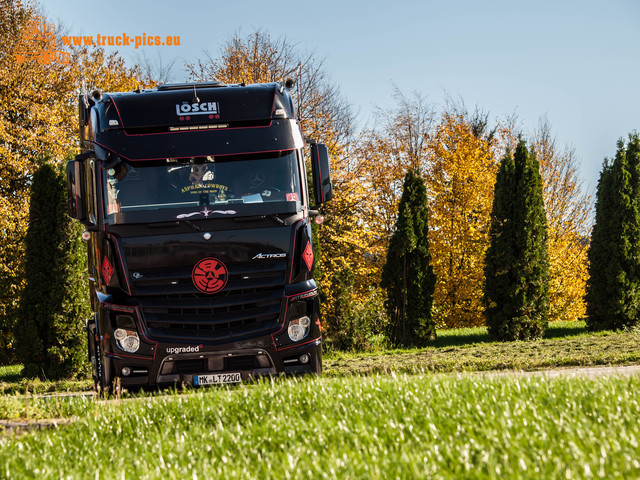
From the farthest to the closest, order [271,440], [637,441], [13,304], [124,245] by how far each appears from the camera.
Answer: [13,304] < [124,245] < [271,440] < [637,441]

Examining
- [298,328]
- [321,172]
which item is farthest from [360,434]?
[321,172]

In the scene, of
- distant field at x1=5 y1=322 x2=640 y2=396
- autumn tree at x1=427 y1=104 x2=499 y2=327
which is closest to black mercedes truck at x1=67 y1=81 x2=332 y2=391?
distant field at x1=5 y1=322 x2=640 y2=396

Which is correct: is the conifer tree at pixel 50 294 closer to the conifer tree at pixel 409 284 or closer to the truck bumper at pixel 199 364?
the conifer tree at pixel 409 284

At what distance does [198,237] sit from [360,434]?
365 centimetres

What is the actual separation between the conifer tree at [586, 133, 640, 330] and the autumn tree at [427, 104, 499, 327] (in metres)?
10.5

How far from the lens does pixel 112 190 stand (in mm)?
7863

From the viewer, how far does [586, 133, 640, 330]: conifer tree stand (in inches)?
722

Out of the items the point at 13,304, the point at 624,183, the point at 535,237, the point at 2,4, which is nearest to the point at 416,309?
the point at 535,237

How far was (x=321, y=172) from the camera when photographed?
8367 millimetres

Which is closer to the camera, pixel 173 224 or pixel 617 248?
pixel 173 224

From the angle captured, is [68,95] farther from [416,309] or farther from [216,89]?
[216,89]

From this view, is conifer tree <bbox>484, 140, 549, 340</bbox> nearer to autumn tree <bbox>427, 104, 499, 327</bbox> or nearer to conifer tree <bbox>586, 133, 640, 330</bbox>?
conifer tree <bbox>586, 133, 640, 330</bbox>

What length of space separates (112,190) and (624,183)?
15.0 metres

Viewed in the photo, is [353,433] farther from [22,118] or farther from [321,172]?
[22,118]
